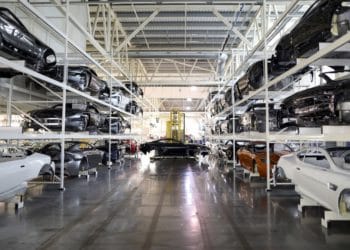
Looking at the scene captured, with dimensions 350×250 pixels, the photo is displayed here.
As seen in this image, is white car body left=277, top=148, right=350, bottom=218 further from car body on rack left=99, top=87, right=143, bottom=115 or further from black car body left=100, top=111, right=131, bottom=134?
black car body left=100, top=111, right=131, bottom=134

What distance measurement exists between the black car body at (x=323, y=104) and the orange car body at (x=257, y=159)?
1284mm

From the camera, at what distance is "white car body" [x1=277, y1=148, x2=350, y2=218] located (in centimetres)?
337

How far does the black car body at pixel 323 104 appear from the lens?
162 inches

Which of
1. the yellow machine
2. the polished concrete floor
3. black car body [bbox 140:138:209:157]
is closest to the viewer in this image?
the polished concrete floor

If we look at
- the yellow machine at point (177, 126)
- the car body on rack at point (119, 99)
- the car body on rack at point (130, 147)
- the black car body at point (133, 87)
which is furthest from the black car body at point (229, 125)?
the yellow machine at point (177, 126)

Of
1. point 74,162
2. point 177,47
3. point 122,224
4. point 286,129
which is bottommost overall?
point 122,224

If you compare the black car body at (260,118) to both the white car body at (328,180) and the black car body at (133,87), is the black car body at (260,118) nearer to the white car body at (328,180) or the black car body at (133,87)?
the white car body at (328,180)

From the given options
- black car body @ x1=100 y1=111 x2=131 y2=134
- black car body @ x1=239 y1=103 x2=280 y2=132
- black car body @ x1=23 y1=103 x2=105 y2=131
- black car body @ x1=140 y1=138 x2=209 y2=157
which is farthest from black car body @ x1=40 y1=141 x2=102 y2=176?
black car body @ x1=140 y1=138 x2=209 y2=157

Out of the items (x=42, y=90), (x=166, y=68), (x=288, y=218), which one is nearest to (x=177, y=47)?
(x=166, y=68)

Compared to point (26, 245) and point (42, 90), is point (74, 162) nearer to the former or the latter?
point (42, 90)

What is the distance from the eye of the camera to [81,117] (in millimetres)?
7988

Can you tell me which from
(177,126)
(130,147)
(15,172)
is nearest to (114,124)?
(130,147)

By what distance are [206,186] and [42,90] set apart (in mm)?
5271

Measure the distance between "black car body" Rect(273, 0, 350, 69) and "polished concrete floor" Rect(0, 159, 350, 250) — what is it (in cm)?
256
